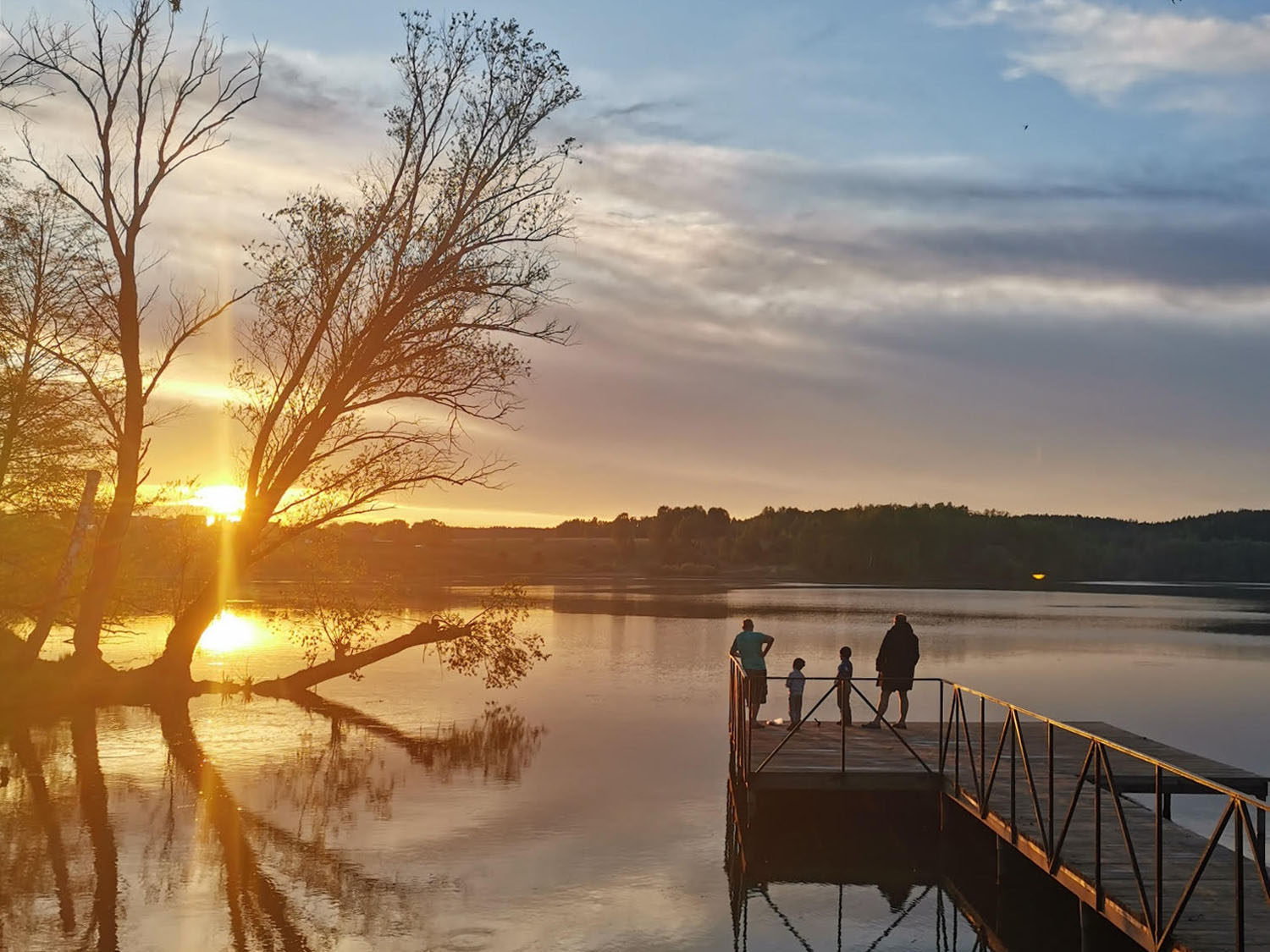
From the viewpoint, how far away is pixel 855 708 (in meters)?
29.7

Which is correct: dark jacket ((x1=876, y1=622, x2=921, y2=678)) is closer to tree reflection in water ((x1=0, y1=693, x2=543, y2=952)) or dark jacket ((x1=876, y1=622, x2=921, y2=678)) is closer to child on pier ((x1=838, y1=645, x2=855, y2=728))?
child on pier ((x1=838, y1=645, x2=855, y2=728))

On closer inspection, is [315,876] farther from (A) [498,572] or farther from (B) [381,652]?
(A) [498,572]

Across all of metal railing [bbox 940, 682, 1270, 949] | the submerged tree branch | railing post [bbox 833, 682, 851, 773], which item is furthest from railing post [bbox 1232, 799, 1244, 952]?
the submerged tree branch

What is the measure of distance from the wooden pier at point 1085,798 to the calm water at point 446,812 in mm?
1321

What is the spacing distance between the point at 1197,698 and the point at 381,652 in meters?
22.4

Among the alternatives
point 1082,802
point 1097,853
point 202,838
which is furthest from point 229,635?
point 1097,853

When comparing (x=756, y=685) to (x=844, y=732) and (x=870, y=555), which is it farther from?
(x=870, y=555)

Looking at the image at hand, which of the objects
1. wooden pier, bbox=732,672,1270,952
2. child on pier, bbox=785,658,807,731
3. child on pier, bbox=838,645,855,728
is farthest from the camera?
child on pier, bbox=785,658,807,731

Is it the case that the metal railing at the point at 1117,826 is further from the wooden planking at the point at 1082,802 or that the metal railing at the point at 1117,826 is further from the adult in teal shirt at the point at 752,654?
the adult in teal shirt at the point at 752,654

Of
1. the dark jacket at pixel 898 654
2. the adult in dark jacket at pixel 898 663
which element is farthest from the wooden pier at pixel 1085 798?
the dark jacket at pixel 898 654

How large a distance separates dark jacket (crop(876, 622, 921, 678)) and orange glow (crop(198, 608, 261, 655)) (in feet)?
82.4

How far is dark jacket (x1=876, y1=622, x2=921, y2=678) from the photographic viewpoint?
19812 millimetres

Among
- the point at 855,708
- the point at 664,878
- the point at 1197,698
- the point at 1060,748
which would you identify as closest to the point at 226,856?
the point at 664,878

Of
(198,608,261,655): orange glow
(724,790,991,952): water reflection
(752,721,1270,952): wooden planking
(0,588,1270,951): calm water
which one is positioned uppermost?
(752,721,1270,952): wooden planking
